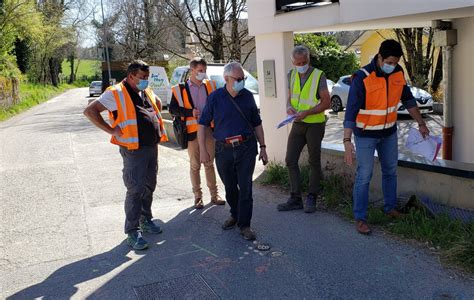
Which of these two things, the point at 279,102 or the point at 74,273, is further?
the point at 279,102

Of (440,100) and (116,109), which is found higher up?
(116,109)

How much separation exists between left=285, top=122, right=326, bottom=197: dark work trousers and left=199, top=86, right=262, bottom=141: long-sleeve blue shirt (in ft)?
3.05

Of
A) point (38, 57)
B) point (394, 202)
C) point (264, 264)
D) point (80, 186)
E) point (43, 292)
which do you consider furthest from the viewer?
point (38, 57)

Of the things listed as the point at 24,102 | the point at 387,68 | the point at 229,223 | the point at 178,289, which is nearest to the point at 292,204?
the point at 229,223

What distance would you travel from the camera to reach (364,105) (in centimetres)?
491

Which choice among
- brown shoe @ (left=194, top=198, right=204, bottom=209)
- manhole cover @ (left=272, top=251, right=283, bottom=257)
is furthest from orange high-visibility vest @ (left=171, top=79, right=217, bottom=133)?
manhole cover @ (left=272, top=251, right=283, bottom=257)

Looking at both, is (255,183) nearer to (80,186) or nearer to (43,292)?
(80,186)

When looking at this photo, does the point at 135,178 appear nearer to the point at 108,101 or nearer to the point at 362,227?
the point at 108,101

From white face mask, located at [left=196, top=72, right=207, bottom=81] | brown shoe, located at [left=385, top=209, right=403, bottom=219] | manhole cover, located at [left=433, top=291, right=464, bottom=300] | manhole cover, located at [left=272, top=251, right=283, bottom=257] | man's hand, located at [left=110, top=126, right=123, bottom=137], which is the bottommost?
manhole cover, located at [left=433, top=291, right=464, bottom=300]

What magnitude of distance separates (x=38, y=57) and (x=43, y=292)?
4633cm

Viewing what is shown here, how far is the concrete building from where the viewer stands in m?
5.51

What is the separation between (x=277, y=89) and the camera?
737 cm

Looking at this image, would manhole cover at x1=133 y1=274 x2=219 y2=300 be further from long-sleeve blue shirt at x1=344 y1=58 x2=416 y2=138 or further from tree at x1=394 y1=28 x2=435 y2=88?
tree at x1=394 y1=28 x2=435 y2=88

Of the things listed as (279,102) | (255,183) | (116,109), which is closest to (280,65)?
(279,102)
